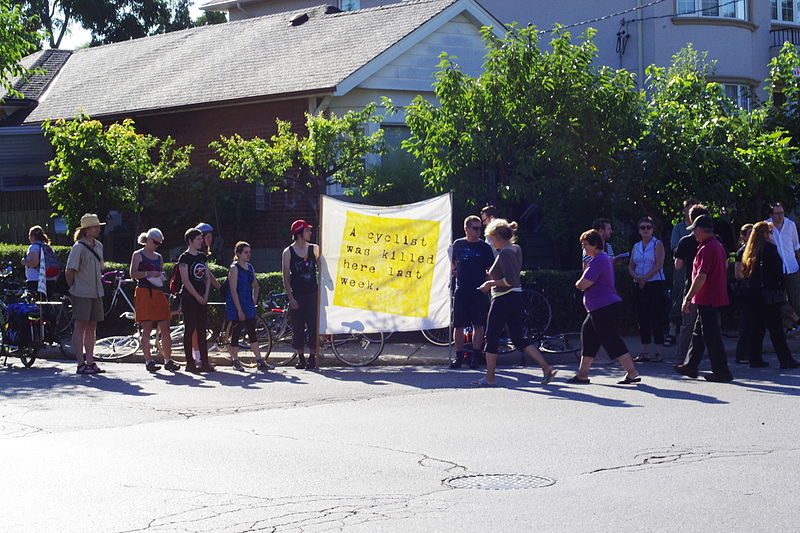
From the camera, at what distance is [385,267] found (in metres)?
14.1

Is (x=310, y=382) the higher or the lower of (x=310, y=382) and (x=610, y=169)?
the lower

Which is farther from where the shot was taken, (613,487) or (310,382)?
(310,382)

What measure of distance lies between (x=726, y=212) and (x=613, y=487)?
12.1 meters

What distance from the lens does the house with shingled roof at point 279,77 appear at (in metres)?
21.6

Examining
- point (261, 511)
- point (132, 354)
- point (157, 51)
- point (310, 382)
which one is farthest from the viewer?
point (157, 51)

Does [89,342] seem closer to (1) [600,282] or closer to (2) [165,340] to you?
(2) [165,340]

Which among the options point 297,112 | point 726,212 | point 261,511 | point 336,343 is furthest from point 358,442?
point 297,112

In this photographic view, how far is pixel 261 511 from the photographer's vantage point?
6156 millimetres

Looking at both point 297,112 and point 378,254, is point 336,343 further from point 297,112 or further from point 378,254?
point 297,112

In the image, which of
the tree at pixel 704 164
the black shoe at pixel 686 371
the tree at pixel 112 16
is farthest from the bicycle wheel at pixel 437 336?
the tree at pixel 112 16

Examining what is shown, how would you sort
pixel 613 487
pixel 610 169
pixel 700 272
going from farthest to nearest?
pixel 610 169 < pixel 700 272 < pixel 613 487

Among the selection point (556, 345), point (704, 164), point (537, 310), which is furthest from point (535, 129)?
point (556, 345)

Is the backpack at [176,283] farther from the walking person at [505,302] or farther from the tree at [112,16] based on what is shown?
the tree at [112,16]

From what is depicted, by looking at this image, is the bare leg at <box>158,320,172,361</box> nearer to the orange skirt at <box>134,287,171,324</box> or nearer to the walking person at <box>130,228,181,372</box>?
the walking person at <box>130,228,181,372</box>
